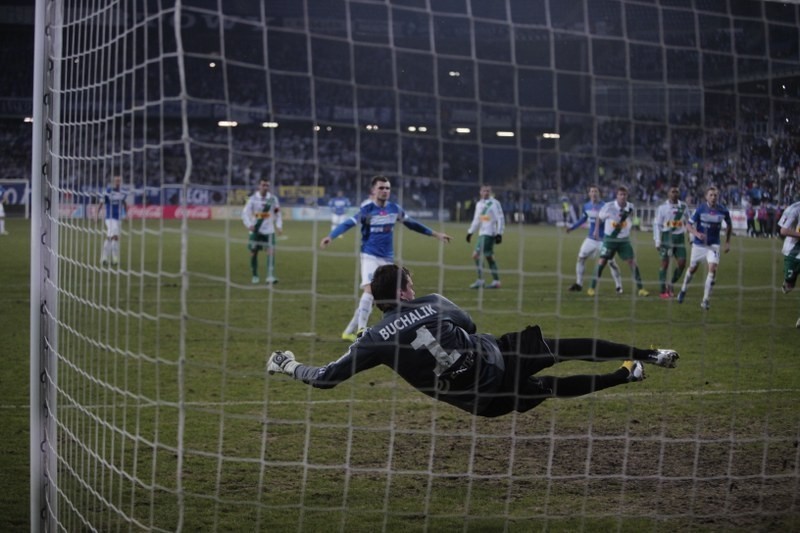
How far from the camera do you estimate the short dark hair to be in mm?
5676

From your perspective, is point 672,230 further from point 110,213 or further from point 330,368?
point 330,368

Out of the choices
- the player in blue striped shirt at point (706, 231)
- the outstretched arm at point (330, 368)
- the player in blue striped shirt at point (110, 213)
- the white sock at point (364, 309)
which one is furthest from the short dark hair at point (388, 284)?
the player in blue striped shirt at point (706, 231)

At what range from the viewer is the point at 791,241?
1341 cm

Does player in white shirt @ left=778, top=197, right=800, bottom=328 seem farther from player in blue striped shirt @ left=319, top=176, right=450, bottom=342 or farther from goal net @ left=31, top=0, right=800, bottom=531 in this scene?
player in blue striped shirt @ left=319, top=176, right=450, bottom=342

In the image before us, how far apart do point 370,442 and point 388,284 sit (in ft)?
6.60

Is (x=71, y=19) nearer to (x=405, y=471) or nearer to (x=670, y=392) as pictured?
(x=405, y=471)

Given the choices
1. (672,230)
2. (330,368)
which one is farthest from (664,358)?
(672,230)

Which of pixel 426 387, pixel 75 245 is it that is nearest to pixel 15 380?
pixel 75 245

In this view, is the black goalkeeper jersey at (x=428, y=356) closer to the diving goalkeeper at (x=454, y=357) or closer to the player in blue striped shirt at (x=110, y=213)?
the diving goalkeeper at (x=454, y=357)

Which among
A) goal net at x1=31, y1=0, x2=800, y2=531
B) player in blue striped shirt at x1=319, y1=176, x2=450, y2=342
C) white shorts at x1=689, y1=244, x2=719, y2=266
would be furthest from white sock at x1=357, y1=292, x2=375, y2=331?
white shorts at x1=689, y1=244, x2=719, y2=266

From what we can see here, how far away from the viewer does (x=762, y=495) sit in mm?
6023

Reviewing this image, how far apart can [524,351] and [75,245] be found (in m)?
3.04

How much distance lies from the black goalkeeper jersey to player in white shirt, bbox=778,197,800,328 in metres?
8.04

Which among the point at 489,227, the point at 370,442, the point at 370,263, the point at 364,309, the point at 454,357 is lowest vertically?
the point at 370,442
